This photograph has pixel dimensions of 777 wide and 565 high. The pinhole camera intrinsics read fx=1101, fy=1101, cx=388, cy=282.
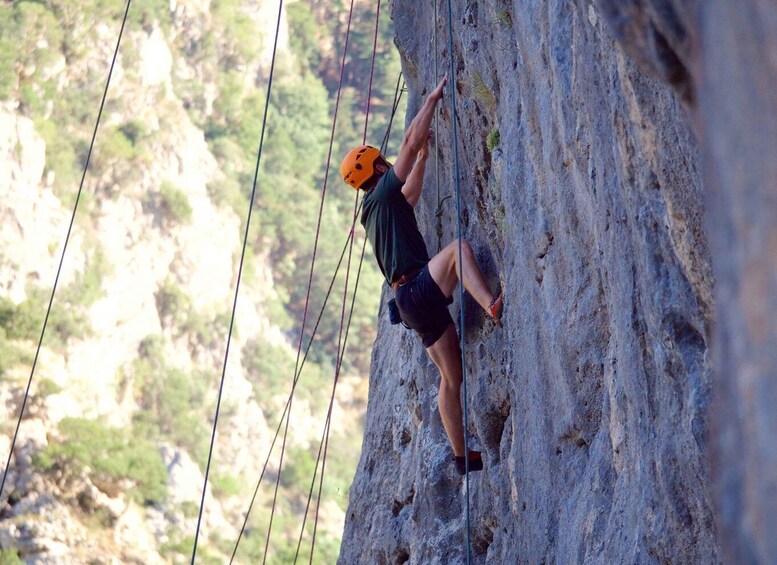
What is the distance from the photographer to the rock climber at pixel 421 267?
5.24 m

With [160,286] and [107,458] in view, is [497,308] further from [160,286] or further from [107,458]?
[160,286]

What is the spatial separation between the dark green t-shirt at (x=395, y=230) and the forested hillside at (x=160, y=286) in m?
14.5

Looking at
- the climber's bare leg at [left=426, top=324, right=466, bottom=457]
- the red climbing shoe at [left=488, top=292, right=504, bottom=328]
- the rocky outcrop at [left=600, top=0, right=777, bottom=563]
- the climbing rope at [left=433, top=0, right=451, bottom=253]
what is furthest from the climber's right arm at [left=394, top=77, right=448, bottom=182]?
the rocky outcrop at [left=600, top=0, right=777, bottom=563]

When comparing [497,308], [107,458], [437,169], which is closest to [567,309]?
[497,308]

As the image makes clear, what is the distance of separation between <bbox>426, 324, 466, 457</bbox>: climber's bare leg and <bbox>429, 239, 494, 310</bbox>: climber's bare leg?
0.28m

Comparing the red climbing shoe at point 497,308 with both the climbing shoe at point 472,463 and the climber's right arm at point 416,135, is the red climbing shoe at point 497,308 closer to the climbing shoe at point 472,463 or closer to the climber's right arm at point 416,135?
the climbing shoe at point 472,463

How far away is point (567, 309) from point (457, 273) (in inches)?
46.7

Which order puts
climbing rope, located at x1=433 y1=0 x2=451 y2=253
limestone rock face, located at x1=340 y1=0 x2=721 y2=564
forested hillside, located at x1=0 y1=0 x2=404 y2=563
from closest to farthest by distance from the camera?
1. limestone rock face, located at x1=340 y1=0 x2=721 y2=564
2. climbing rope, located at x1=433 y1=0 x2=451 y2=253
3. forested hillside, located at x1=0 y1=0 x2=404 y2=563

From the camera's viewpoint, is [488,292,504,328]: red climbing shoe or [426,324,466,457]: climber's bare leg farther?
[426,324,466,457]: climber's bare leg

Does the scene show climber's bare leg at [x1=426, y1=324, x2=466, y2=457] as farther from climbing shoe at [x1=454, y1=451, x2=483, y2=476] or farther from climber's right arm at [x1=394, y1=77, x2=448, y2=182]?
climber's right arm at [x1=394, y1=77, x2=448, y2=182]

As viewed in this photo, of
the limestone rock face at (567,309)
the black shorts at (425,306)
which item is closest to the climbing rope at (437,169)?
the limestone rock face at (567,309)

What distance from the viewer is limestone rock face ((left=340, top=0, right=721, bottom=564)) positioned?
2.93 meters

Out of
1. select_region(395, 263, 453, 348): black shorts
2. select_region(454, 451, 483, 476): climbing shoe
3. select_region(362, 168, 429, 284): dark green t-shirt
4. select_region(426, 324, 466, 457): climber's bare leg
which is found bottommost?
select_region(454, 451, 483, 476): climbing shoe

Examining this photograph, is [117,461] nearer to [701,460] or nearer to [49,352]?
[49,352]
